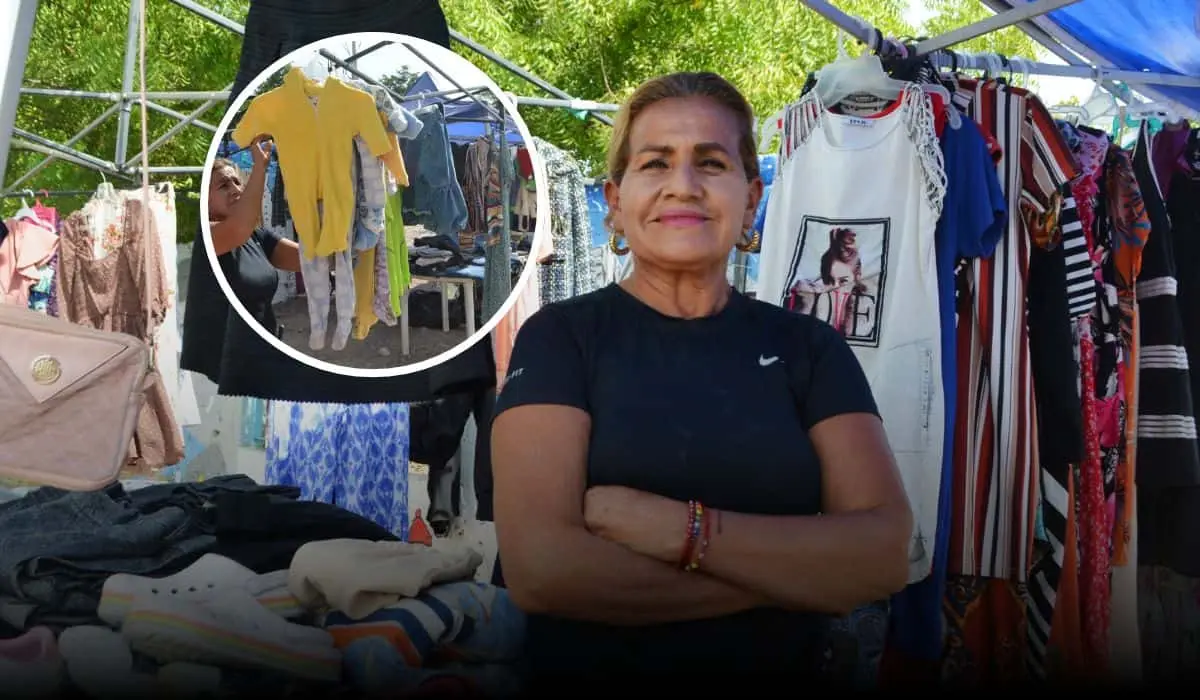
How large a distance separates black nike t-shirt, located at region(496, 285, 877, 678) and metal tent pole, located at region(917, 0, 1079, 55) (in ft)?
4.95

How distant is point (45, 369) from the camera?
159cm

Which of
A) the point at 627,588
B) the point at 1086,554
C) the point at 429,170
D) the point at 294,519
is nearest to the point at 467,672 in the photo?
the point at 627,588

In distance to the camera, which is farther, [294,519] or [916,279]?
[916,279]

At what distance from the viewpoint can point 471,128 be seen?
2.38 metres

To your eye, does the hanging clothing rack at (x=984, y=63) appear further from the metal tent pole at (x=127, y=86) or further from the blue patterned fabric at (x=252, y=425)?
the blue patterned fabric at (x=252, y=425)

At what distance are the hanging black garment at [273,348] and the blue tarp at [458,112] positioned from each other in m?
0.11

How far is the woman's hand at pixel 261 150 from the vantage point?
7.18ft

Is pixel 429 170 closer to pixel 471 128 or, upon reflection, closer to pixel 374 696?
pixel 471 128

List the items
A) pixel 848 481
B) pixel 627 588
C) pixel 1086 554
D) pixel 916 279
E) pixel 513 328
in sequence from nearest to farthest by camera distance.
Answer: pixel 627 588 < pixel 848 481 < pixel 916 279 < pixel 1086 554 < pixel 513 328

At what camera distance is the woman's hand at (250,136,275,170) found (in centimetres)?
219

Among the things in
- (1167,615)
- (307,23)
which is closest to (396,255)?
(307,23)

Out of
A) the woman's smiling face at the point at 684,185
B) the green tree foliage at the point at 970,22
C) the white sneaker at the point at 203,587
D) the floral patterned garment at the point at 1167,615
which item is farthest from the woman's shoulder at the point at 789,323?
the green tree foliage at the point at 970,22

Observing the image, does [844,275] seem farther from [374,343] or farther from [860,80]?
[374,343]

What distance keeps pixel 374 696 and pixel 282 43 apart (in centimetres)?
136
